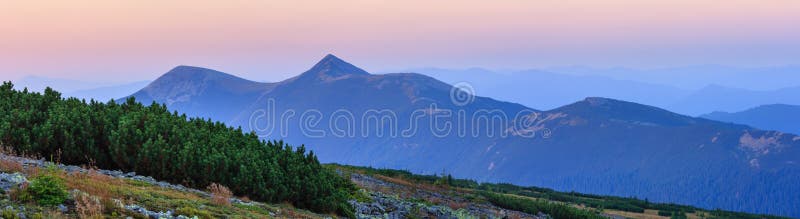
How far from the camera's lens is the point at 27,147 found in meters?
22.5

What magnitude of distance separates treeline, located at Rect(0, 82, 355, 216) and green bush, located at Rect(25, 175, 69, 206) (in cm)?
709

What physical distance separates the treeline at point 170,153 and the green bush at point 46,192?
709cm

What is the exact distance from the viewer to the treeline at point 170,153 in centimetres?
2181

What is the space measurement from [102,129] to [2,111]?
4282 millimetres

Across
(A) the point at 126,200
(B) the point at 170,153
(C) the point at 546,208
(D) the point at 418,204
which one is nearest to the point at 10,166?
(A) the point at 126,200

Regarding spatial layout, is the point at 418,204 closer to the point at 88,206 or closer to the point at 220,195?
the point at 220,195

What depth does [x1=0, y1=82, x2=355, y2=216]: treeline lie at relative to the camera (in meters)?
21.8

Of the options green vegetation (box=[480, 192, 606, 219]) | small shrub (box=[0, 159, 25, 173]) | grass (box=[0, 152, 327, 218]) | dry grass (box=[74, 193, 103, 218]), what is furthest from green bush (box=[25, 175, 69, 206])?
green vegetation (box=[480, 192, 606, 219])

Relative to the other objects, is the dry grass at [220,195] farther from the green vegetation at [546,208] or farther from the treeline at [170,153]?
the green vegetation at [546,208]

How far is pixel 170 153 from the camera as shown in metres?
22.3

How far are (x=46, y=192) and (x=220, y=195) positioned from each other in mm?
5316

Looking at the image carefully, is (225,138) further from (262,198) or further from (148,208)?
(148,208)

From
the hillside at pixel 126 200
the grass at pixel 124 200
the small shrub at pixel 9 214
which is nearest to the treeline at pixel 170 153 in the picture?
the hillside at pixel 126 200

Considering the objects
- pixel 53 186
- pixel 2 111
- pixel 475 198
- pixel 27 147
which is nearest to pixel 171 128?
pixel 27 147
